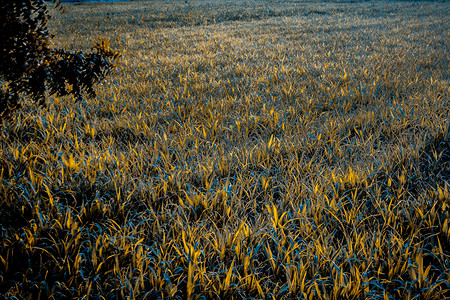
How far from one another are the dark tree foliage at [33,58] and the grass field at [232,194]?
43 cm

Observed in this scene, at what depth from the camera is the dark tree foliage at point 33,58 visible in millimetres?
1678

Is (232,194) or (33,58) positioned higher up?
(33,58)

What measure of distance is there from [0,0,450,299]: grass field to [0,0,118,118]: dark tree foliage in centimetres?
43

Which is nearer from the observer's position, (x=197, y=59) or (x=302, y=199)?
(x=302, y=199)

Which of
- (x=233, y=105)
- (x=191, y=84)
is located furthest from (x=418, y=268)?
(x=191, y=84)

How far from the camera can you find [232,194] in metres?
2.12

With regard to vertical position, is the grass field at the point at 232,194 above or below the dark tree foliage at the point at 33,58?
below

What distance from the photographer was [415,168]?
236 centimetres

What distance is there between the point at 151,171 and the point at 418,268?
6.42 ft

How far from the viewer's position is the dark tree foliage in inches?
66.1

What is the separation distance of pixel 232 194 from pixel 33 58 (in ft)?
5.23

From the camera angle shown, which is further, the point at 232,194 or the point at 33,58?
the point at 232,194

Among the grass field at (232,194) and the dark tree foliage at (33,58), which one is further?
the dark tree foliage at (33,58)

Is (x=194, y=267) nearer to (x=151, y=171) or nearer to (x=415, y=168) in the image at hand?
(x=151, y=171)
